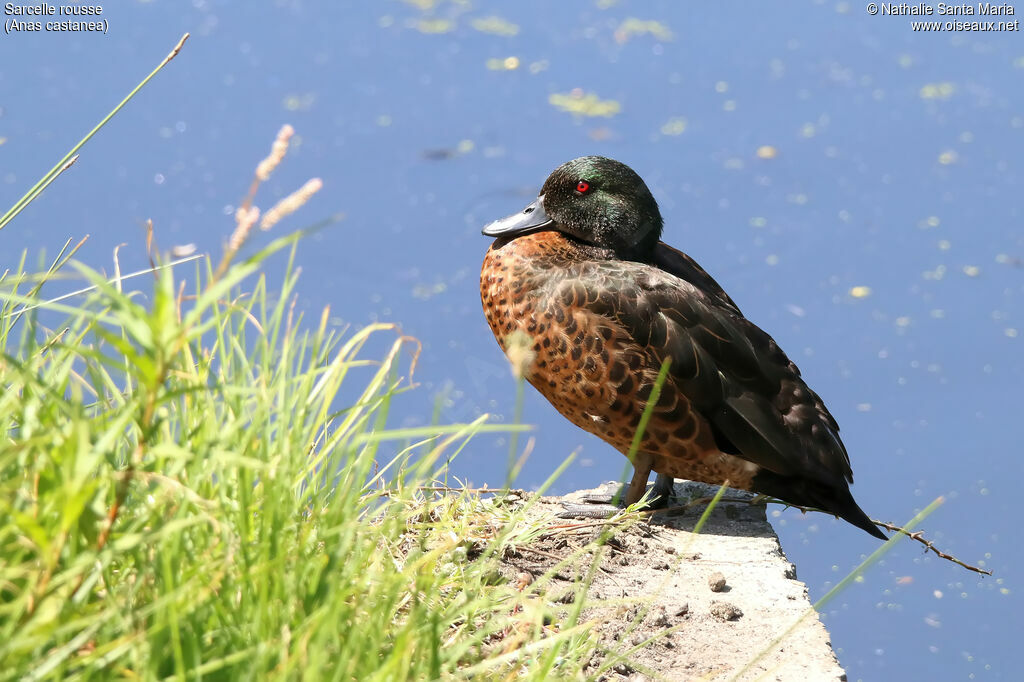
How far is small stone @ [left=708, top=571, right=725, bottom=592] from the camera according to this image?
8.50ft

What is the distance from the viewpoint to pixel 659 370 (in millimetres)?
2762

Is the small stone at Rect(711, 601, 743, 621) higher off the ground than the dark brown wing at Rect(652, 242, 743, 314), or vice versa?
the dark brown wing at Rect(652, 242, 743, 314)

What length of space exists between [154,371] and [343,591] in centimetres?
38

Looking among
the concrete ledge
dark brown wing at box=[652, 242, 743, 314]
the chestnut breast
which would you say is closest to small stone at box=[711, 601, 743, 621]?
the concrete ledge

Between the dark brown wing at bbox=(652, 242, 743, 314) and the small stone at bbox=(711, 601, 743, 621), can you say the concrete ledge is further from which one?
the dark brown wing at bbox=(652, 242, 743, 314)

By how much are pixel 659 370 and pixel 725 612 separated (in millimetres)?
604

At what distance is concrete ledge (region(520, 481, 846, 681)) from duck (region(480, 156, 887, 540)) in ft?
0.57

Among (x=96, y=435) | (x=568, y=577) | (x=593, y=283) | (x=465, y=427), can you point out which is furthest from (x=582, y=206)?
(x=96, y=435)

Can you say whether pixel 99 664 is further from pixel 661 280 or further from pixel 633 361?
pixel 661 280

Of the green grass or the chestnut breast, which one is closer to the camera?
the green grass

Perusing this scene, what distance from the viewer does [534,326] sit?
9.30 ft

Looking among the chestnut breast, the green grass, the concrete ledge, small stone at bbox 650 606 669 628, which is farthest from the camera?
the chestnut breast

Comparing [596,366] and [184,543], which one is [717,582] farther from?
[184,543]

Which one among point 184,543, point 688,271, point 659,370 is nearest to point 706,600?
point 659,370
